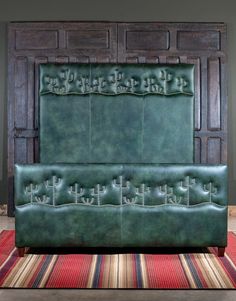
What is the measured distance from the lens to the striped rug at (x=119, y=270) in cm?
299

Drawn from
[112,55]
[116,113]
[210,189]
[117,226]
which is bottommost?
[117,226]

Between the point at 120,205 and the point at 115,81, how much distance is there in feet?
3.16

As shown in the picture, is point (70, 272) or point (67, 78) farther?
point (67, 78)

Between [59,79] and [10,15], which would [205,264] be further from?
[10,15]

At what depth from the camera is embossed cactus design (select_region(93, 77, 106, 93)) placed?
408cm

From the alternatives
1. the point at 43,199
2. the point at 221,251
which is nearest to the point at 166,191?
the point at 221,251

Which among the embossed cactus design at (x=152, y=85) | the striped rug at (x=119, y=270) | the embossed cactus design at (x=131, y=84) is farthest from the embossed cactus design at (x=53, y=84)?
the striped rug at (x=119, y=270)

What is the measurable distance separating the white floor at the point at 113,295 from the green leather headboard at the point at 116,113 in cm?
133

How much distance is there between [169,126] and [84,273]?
1.33 meters

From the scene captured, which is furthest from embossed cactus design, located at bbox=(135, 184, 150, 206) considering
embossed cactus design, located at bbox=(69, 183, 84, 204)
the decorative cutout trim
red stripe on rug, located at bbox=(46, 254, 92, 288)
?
the decorative cutout trim

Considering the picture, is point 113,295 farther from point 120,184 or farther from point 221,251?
point 221,251

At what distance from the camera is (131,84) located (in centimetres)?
409

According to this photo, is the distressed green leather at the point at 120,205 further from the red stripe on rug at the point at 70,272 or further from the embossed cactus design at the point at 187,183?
the red stripe on rug at the point at 70,272

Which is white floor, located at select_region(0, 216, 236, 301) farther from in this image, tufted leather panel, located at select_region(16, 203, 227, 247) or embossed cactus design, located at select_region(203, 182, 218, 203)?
embossed cactus design, located at select_region(203, 182, 218, 203)
